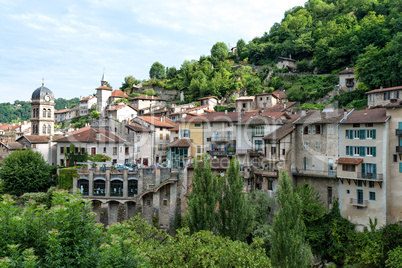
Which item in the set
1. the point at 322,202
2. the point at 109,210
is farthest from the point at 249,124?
the point at 109,210

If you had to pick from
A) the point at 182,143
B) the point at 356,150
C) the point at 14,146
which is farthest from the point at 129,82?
the point at 356,150

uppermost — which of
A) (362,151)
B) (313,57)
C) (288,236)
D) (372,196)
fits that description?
(313,57)

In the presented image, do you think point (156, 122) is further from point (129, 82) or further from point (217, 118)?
point (129, 82)

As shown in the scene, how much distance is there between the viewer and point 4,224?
10.9m

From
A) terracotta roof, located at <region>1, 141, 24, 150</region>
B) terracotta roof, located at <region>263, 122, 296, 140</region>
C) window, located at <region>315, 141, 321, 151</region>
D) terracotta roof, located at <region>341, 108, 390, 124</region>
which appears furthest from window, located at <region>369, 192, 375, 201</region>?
terracotta roof, located at <region>1, 141, 24, 150</region>

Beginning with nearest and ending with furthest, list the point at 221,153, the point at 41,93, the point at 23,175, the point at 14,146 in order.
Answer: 1. the point at 23,175
2. the point at 221,153
3. the point at 14,146
4. the point at 41,93

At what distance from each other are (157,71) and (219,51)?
86.1ft

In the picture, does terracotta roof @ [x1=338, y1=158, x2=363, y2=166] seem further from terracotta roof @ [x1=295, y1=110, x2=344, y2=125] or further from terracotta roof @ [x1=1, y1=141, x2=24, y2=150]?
terracotta roof @ [x1=1, y1=141, x2=24, y2=150]

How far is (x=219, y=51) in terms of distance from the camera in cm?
10856

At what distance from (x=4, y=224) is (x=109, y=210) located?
31.5 metres

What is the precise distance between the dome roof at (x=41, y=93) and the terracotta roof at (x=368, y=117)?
55.0 meters

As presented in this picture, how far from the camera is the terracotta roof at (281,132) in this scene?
38062mm

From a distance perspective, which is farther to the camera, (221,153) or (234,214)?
(221,153)

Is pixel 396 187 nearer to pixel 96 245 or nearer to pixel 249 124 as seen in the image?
pixel 249 124
